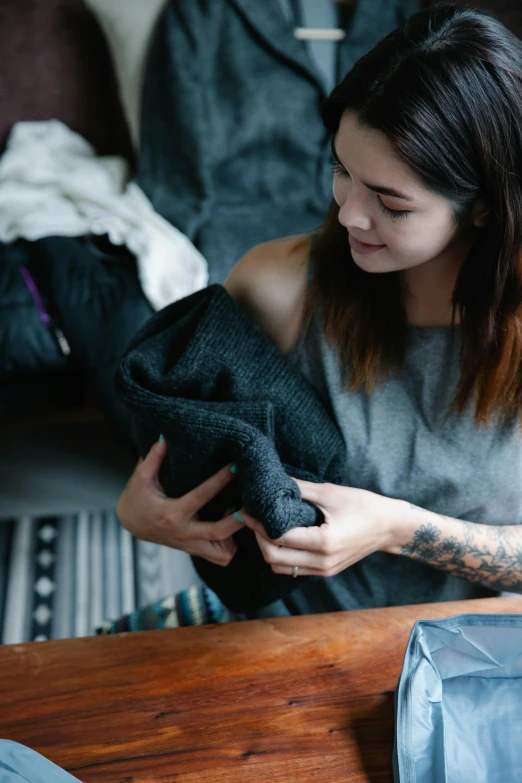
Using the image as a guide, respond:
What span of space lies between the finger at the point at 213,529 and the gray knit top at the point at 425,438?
0.66 feet

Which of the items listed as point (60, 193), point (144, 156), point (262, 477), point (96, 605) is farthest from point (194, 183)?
point (262, 477)

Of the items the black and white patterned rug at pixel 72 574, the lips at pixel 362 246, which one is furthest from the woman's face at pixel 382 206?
the black and white patterned rug at pixel 72 574

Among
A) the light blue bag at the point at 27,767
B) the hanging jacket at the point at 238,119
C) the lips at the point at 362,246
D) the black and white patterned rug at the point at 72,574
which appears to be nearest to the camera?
the light blue bag at the point at 27,767

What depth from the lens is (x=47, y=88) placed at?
91.9 inches

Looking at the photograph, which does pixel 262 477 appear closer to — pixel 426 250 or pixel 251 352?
pixel 251 352

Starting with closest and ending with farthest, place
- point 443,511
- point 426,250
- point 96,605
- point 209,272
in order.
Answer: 1. point 426,250
2. point 443,511
3. point 96,605
4. point 209,272

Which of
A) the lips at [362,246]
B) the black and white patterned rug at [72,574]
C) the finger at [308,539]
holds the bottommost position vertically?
the black and white patterned rug at [72,574]

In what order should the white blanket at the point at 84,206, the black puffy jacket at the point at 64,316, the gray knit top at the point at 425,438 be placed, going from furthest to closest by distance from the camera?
the white blanket at the point at 84,206 < the black puffy jacket at the point at 64,316 < the gray knit top at the point at 425,438

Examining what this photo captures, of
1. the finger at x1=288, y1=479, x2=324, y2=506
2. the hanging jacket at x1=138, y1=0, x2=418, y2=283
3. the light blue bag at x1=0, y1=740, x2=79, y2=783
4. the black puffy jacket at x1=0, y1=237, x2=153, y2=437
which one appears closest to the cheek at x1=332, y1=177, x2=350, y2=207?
the finger at x1=288, y1=479, x2=324, y2=506

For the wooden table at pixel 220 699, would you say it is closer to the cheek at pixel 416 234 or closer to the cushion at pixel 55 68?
the cheek at pixel 416 234

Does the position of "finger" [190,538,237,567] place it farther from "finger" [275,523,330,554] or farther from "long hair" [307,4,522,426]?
"long hair" [307,4,522,426]

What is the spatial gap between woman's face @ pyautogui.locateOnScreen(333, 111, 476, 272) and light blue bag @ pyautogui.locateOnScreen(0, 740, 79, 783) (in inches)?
24.0

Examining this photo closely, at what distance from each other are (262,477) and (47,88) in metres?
1.98

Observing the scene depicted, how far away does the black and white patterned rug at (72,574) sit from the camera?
170 cm
